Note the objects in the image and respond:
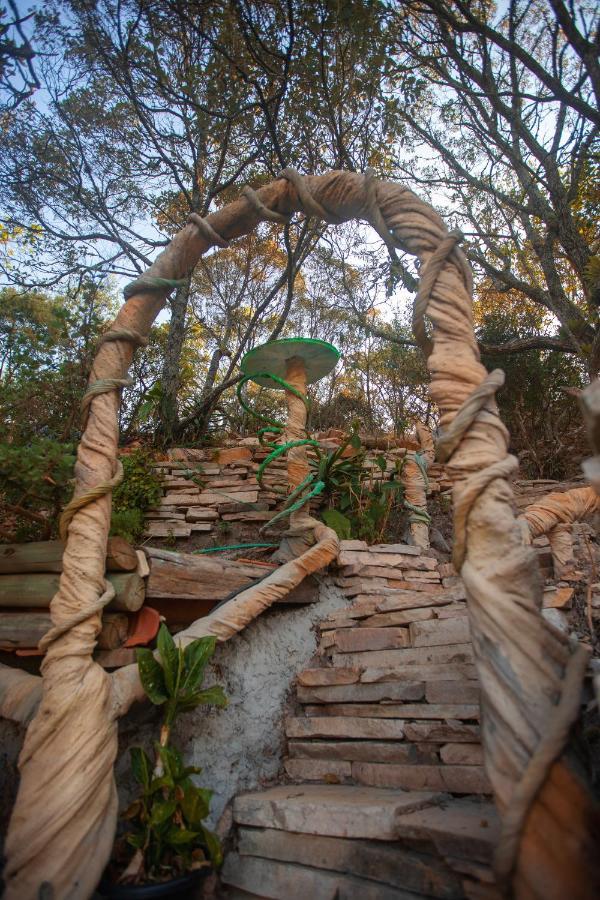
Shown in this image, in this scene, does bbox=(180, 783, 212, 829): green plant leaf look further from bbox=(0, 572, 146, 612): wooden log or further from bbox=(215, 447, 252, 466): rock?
bbox=(215, 447, 252, 466): rock

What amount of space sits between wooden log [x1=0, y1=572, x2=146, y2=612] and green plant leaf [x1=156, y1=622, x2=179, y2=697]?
0.82 feet

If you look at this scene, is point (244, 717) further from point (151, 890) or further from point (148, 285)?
point (148, 285)

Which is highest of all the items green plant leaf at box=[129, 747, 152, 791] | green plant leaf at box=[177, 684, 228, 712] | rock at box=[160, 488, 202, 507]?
rock at box=[160, 488, 202, 507]

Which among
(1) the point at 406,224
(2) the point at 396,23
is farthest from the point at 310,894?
(2) the point at 396,23

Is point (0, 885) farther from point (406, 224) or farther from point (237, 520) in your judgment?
point (237, 520)

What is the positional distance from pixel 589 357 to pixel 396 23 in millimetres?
3591

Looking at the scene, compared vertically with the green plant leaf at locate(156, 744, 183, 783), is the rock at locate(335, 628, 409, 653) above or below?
above

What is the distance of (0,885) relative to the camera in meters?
1.30

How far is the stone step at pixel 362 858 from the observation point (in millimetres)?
1222

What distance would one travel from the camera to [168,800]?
1.46 metres

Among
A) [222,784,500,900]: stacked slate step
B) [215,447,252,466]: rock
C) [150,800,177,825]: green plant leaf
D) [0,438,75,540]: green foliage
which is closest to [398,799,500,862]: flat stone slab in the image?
[222,784,500,900]: stacked slate step

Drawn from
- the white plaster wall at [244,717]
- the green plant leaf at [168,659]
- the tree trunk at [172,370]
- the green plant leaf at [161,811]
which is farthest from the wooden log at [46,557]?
the tree trunk at [172,370]

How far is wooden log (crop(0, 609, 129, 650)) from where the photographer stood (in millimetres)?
1895

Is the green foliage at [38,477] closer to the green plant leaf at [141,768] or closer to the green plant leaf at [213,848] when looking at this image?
the green plant leaf at [141,768]
